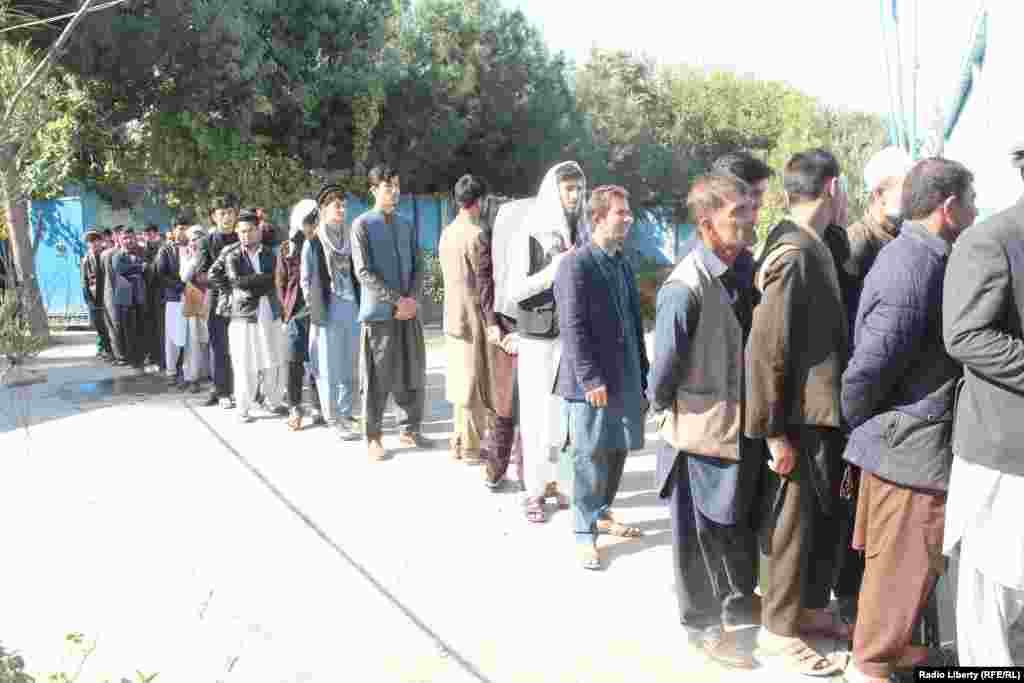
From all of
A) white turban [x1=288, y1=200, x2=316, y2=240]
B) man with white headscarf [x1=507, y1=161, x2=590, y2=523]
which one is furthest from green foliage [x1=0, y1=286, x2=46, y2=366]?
white turban [x1=288, y1=200, x2=316, y2=240]

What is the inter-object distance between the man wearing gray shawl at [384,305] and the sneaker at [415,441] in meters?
0.33

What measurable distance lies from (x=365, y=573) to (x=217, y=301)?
4.70 metres

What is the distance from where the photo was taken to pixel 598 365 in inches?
185

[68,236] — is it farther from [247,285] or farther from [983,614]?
[983,614]

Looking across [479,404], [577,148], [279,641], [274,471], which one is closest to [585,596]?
[279,641]

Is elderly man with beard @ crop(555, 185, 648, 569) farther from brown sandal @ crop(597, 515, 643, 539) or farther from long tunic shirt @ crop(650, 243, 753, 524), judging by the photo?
long tunic shirt @ crop(650, 243, 753, 524)

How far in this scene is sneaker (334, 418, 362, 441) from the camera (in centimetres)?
766

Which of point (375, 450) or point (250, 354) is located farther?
point (250, 354)

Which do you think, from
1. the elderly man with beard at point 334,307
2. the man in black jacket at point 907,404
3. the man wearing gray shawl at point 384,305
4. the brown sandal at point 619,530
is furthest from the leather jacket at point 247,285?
the man in black jacket at point 907,404

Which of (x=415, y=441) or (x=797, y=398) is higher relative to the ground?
(x=797, y=398)

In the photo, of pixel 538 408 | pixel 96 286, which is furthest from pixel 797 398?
pixel 96 286

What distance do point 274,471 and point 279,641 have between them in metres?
2.86

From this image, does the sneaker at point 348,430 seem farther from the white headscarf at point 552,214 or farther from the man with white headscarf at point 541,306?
the white headscarf at point 552,214

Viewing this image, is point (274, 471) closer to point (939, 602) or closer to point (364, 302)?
point (364, 302)
